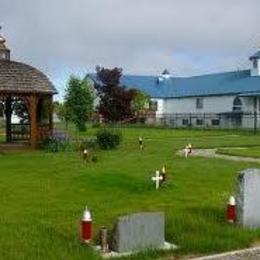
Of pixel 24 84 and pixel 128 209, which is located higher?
pixel 24 84

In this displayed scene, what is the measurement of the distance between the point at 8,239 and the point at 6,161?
15.4 meters

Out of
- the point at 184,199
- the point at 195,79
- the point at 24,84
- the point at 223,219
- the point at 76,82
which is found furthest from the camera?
the point at 195,79

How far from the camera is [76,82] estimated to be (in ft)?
194

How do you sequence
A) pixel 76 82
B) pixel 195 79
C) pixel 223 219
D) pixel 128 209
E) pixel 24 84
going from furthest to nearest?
pixel 195 79
pixel 76 82
pixel 24 84
pixel 128 209
pixel 223 219

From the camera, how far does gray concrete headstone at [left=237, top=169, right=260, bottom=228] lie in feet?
41.9

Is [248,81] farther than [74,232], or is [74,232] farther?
[248,81]

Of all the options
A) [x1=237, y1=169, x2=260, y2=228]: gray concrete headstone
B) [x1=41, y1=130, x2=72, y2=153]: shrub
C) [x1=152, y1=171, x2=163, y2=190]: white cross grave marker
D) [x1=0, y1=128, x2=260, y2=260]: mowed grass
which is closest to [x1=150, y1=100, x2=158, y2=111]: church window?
[x1=41, y1=130, x2=72, y2=153]: shrub

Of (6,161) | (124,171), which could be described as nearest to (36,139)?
(6,161)

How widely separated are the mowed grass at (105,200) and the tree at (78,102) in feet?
95.8

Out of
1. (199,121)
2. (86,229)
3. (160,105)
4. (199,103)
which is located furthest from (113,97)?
(86,229)

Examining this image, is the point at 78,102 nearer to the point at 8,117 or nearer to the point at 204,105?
the point at 8,117

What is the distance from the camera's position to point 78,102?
57.8m

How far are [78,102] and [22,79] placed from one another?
2355 cm

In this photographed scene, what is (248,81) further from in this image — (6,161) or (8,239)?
(8,239)
